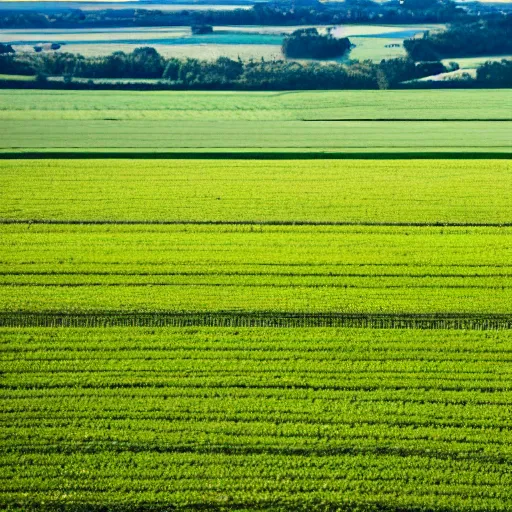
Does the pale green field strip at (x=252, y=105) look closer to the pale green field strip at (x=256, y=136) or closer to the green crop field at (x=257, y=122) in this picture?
the green crop field at (x=257, y=122)

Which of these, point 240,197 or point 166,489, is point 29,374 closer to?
point 166,489

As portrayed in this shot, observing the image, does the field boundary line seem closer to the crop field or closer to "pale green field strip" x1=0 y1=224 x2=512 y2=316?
"pale green field strip" x1=0 y1=224 x2=512 y2=316

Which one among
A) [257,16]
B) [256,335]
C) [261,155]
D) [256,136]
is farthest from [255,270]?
[257,16]

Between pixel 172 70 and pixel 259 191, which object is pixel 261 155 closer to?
pixel 259 191

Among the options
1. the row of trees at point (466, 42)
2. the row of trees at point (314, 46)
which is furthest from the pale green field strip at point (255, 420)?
the row of trees at point (314, 46)

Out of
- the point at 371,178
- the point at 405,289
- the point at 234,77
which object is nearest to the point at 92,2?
the point at 234,77
